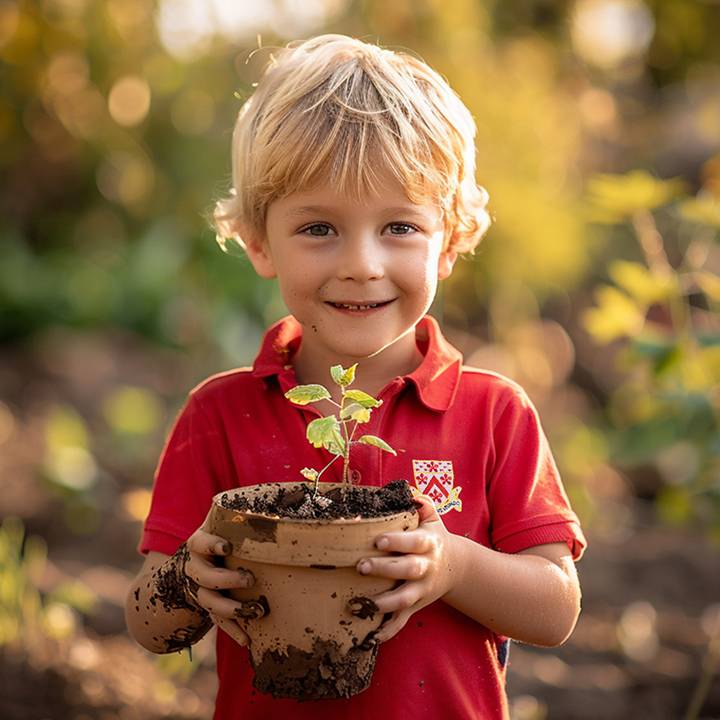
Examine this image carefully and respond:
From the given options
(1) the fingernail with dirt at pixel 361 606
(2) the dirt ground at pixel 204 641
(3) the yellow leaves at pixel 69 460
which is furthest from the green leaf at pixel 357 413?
(3) the yellow leaves at pixel 69 460

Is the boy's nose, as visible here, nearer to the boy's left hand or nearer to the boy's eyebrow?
the boy's eyebrow

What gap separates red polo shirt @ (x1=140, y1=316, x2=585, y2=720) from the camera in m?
1.70

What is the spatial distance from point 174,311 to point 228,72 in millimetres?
1635

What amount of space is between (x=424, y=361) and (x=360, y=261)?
236mm

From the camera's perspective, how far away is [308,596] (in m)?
1.48

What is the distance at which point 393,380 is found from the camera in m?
1.81

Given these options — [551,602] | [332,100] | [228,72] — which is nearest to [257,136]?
[332,100]

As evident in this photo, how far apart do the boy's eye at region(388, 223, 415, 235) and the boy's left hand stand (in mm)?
414

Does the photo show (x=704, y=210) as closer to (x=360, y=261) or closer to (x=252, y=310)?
(x=360, y=261)

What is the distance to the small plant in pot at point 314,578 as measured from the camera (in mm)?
1452

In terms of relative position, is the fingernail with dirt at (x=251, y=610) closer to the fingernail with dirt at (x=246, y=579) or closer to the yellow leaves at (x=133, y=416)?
the fingernail with dirt at (x=246, y=579)

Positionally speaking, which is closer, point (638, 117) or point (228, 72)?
point (228, 72)

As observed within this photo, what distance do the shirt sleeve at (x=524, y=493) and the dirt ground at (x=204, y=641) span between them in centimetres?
89

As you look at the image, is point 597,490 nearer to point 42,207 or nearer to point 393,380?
point 393,380
